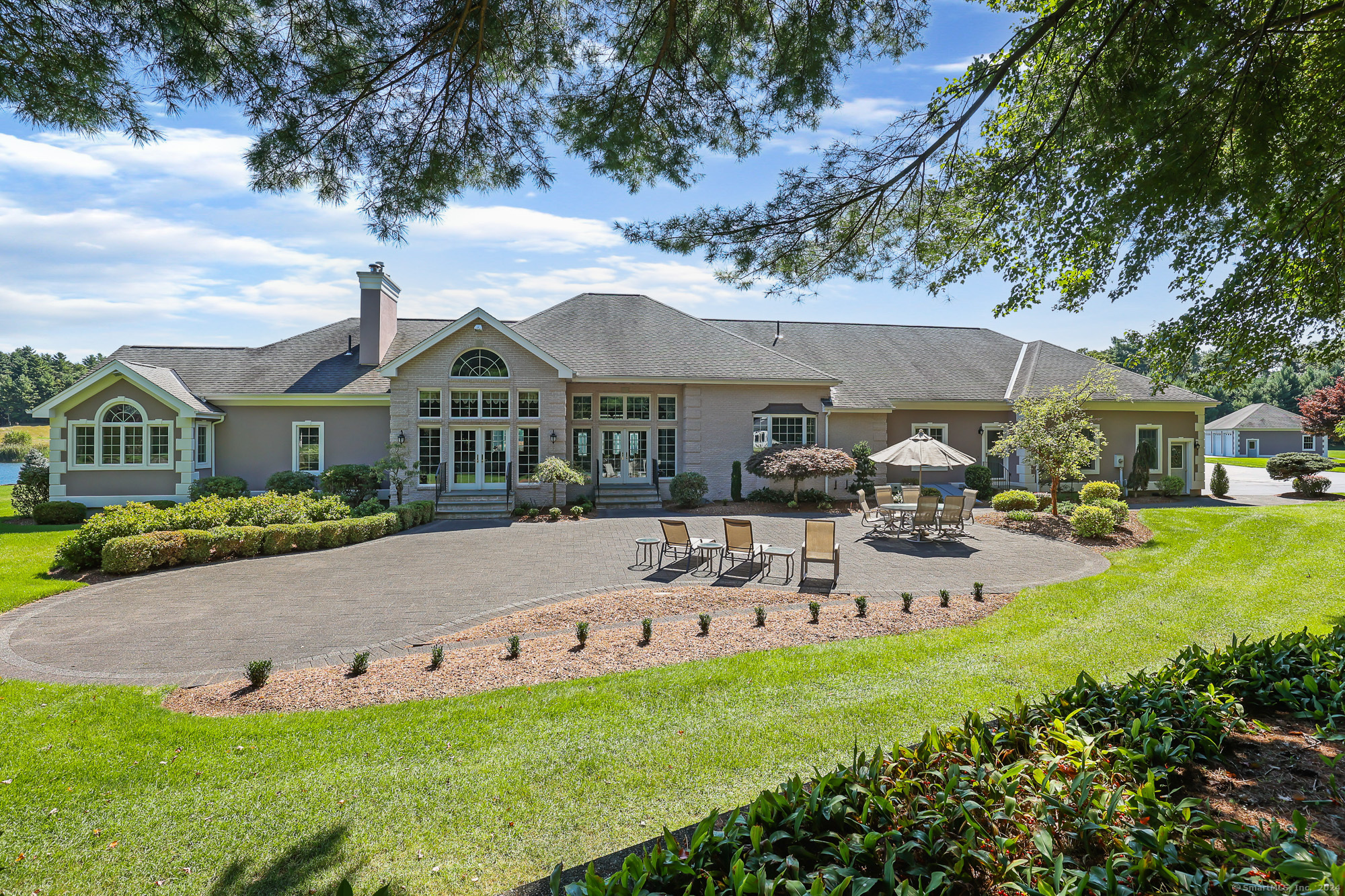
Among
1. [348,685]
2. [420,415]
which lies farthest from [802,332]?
[348,685]

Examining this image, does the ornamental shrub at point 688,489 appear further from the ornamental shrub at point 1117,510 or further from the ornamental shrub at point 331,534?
the ornamental shrub at point 1117,510

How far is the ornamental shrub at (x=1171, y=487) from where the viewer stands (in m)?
23.9

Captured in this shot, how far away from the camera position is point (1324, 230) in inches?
260

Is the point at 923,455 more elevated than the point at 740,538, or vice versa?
the point at 923,455

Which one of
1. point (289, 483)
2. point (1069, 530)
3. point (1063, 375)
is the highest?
point (1063, 375)

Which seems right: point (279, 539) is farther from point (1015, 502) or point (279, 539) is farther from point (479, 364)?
point (1015, 502)

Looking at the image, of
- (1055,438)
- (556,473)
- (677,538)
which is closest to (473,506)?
(556,473)

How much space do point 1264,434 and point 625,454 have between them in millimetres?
58828

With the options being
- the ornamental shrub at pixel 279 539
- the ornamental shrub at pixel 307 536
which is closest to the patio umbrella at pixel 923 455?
the ornamental shrub at pixel 307 536

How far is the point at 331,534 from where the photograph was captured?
14.1 metres

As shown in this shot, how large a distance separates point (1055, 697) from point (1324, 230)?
6.64 meters

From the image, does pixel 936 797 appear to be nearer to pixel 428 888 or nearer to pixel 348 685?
pixel 428 888

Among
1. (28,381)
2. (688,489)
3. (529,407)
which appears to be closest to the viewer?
(688,489)

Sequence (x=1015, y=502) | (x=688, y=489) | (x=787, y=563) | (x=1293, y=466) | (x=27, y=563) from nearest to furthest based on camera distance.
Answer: (x=787, y=563) < (x=27, y=563) < (x=1015, y=502) < (x=688, y=489) < (x=1293, y=466)
